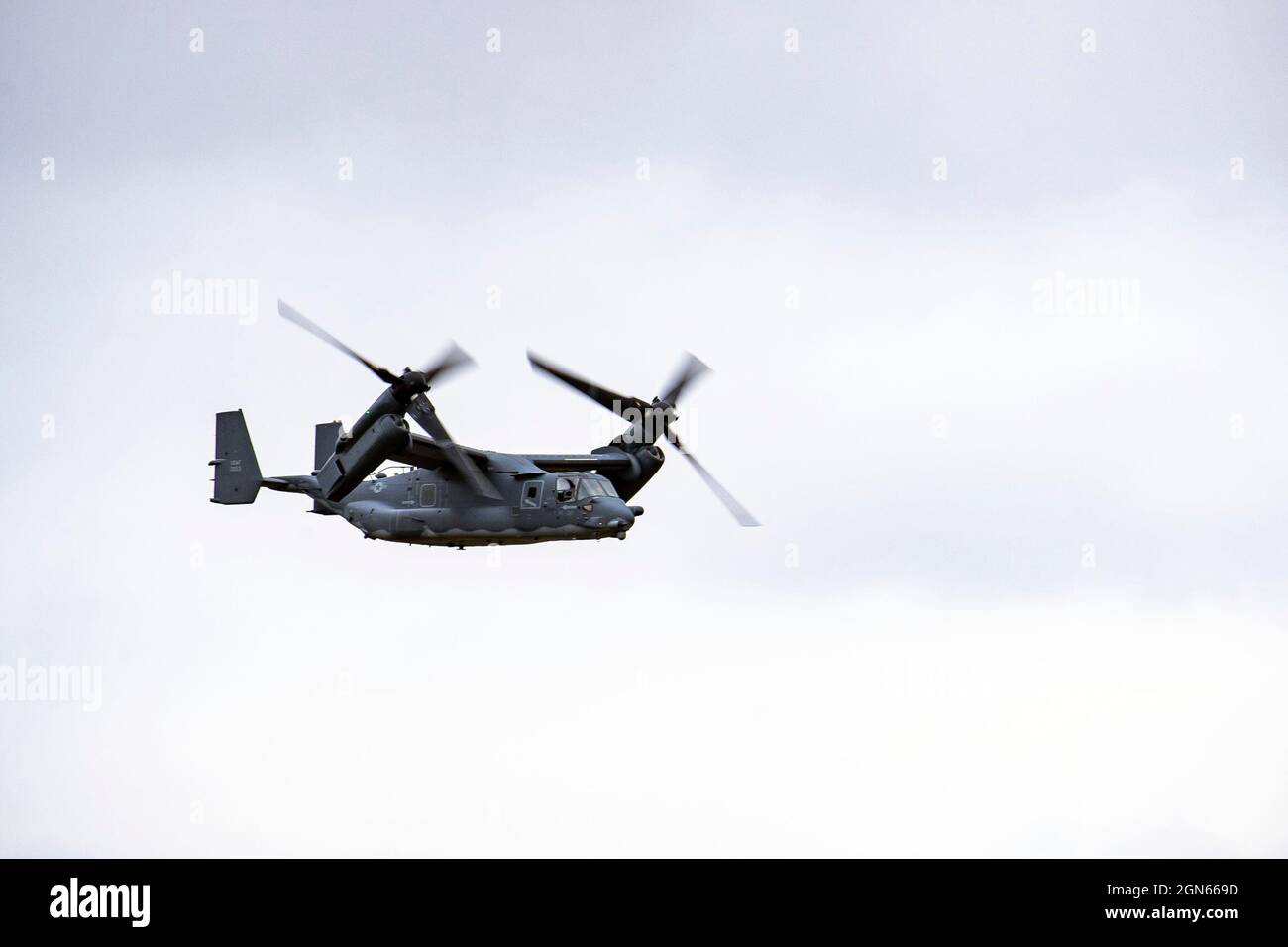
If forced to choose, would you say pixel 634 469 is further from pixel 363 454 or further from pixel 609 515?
pixel 363 454

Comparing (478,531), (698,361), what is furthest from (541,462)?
(698,361)

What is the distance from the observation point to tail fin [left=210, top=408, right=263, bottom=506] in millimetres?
67500

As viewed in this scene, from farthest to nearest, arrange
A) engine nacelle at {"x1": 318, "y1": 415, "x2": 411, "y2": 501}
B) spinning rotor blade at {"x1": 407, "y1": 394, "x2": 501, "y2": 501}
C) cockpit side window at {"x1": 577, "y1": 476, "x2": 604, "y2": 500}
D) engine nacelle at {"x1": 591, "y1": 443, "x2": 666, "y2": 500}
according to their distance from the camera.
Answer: engine nacelle at {"x1": 591, "y1": 443, "x2": 666, "y2": 500}, cockpit side window at {"x1": 577, "y1": 476, "x2": 604, "y2": 500}, spinning rotor blade at {"x1": 407, "y1": 394, "x2": 501, "y2": 501}, engine nacelle at {"x1": 318, "y1": 415, "x2": 411, "y2": 501}

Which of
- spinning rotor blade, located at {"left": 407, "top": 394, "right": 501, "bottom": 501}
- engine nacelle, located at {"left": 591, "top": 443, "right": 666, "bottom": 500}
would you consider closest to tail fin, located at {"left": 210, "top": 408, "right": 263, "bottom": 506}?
spinning rotor blade, located at {"left": 407, "top": 394, "right": 501, "bottom": 501}

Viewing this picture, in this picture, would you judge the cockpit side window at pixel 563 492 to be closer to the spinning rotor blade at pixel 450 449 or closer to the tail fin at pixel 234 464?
the spinning rotor blade at pixel 450 449

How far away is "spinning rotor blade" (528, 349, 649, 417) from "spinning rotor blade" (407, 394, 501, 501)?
619 cm

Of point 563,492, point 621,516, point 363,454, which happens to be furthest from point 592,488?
point 363,454

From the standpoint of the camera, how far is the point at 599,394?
68562 millimetres

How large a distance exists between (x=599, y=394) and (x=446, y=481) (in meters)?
7.78

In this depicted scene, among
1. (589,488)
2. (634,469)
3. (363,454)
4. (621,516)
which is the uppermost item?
(363,454)

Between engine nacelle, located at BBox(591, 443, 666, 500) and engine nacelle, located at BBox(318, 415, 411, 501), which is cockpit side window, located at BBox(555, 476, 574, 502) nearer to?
engine nacelle, located at BBox(318, 415, 411, 501)

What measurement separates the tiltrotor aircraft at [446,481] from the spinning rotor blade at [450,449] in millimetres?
40

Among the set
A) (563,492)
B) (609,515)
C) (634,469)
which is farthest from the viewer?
→ (634,469)
